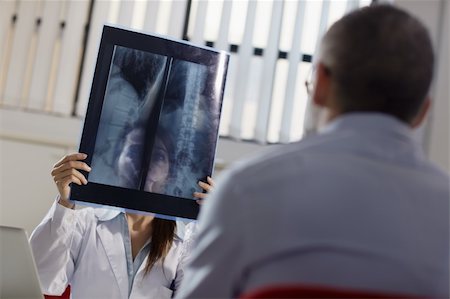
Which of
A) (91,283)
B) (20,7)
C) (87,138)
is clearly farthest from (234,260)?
(20,7)

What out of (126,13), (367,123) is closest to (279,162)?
(367,123)

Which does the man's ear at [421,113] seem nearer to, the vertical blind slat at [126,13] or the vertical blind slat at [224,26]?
the vertical blind slat at [224,26]

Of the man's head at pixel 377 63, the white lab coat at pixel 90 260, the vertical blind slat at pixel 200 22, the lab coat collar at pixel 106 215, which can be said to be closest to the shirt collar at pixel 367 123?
the man's head at pixel 377 63

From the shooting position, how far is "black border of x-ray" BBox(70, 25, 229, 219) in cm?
165

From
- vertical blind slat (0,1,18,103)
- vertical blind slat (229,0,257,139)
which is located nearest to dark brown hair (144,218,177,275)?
vertical blind slat (229,0,257,139)

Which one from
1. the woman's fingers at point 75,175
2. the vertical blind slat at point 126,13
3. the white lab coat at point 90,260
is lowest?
the white lab coat at point 90,260

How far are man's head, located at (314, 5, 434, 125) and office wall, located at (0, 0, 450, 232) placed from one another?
7.97 feet

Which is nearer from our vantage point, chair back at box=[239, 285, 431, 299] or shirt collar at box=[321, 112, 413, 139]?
chair back at box=[239, 285, 431, 299]

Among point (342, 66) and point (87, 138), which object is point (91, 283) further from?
point (342, 66)

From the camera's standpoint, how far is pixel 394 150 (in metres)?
0.81

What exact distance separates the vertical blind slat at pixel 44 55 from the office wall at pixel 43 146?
79mm

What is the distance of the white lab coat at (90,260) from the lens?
1.88 meters

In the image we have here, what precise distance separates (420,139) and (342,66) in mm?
2545

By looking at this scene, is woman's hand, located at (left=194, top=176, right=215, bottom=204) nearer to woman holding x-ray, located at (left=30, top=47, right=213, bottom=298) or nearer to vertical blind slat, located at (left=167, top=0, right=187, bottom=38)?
woman holding x-ray, located at (left=30, top=47, right=213, bottom=298)
